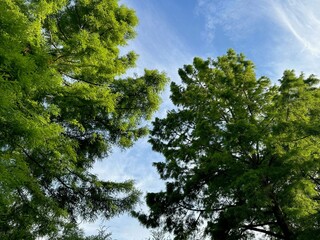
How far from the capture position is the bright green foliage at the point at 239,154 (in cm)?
984

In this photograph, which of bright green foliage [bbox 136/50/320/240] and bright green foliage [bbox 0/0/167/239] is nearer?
bright green foliage [bbox 0/0/167/239]

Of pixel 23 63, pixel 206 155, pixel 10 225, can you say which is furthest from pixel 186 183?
pixel 23 63

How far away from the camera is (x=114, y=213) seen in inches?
445

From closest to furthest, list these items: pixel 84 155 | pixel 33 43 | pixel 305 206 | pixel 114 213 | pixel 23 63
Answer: pixel 23 63 < pixel 33 43 < pixel 305 206 < pixel 114 213 < pixel 84 155

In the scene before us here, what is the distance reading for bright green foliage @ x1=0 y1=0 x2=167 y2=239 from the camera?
573cm

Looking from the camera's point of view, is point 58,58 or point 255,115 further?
point 255,115

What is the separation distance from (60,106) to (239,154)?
657cm

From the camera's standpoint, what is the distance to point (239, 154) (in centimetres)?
1183

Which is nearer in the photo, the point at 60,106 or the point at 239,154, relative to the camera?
the point at 60,106

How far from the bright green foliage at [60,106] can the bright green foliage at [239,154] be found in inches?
83.4

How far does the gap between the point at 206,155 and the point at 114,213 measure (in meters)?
3.98

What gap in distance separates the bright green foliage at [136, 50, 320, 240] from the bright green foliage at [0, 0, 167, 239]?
2.12m

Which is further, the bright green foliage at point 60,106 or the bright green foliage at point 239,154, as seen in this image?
the bright green foliage at point 239,154

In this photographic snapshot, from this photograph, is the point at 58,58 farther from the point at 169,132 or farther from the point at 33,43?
the point at 169,132
